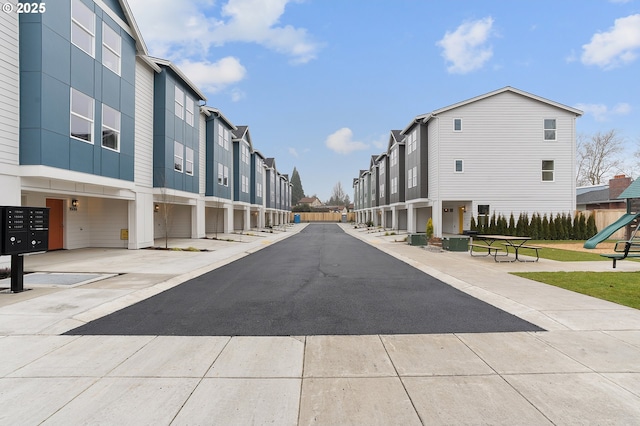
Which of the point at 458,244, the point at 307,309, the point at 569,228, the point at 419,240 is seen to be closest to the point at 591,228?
the point at 569,228

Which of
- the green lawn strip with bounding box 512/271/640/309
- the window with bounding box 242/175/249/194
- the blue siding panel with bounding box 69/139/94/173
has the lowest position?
the green lawn strip with bounding box 512/271/640/309

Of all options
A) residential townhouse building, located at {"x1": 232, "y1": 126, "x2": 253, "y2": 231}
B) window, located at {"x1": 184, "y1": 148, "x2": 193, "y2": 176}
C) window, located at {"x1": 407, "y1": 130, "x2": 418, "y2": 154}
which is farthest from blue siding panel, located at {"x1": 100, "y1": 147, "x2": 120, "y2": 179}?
window, located at {"x1": 407, "y1": 130, "x2": 418, "y2": 154}

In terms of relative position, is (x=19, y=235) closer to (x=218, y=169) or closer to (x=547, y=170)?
(x=218, y=169)

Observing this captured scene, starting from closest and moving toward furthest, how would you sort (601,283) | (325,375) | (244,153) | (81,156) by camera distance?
(325,375) → (601,283) → (81,156) → (244,153)

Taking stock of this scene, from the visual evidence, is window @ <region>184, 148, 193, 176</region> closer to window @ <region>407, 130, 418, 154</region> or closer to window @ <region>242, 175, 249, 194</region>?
window @ <region>242, 175, 249, 194</region>

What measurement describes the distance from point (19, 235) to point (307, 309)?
6978 mm

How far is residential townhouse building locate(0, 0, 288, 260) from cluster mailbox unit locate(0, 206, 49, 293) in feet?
11.4

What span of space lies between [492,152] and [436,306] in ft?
69.6

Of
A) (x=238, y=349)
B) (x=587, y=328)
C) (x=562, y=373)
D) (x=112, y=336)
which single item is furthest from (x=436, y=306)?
(x=112, y=336)

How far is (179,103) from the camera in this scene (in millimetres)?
19953

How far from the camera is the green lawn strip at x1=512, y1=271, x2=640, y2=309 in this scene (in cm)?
696

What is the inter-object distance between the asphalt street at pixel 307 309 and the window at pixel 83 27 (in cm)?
1034

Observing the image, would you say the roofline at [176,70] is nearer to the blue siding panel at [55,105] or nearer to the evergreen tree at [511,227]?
the blue siding panel at [55,105]

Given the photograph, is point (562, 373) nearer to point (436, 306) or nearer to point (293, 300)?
point (436, 306)
